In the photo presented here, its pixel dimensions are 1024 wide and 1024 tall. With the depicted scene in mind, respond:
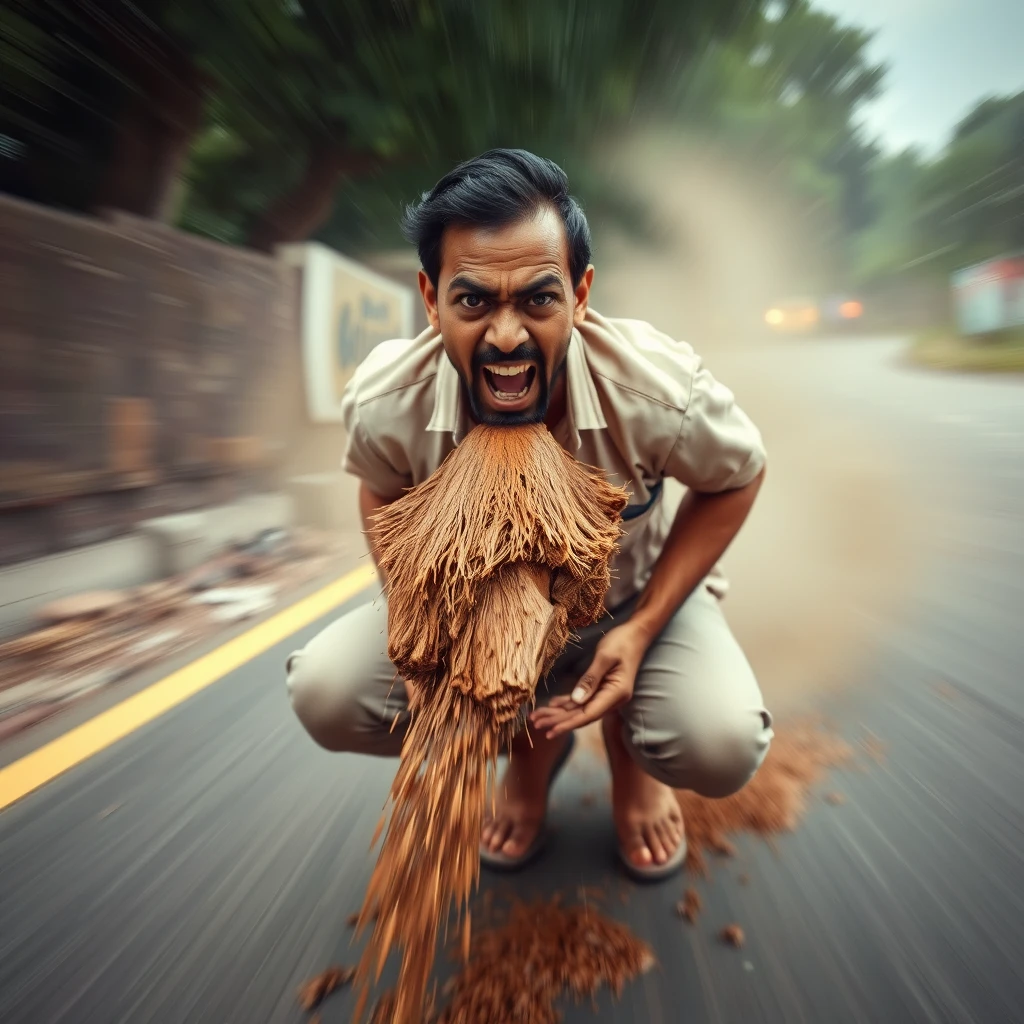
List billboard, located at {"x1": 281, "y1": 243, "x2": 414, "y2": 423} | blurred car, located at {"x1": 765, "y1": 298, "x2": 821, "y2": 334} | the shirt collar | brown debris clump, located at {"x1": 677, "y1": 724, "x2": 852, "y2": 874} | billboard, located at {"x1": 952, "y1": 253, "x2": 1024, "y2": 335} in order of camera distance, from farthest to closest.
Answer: billboard, located at {"x1": 281, "y1": 243, "x2": 414, "y2": 423}
blurred car, located at {"x1": 765, "y1": 298, "x2": 821, "y2": 334}
billboard, located at {"x1": 952, "y1": 253, "x2": 1024, "y2": 335}
brown debris clump, located at {"x1": 677, "y1": 724, "x2": 852, "y2": 874}
the shirt collar

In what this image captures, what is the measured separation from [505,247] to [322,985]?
121cm

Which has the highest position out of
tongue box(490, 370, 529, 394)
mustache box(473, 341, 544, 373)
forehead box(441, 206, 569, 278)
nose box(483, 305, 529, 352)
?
forehead box(441, 206, 569, 278)

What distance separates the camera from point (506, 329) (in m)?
1.07

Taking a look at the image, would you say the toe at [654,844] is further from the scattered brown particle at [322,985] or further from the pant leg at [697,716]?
the scattered brown particle at [322,985]

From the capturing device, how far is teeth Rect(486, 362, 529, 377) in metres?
1.11

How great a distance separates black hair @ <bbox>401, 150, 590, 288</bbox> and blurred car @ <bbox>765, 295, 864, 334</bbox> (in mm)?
3489

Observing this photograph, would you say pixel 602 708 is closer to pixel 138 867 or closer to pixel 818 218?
pixel 138 867

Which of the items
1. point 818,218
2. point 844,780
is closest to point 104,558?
point 844,780

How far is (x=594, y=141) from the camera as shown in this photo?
146 inches

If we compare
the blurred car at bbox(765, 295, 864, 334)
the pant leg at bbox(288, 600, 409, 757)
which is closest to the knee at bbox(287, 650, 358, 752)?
the pant leg at bbox(288, 600, 409, 757)

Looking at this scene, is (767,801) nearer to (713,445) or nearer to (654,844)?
(654,844)

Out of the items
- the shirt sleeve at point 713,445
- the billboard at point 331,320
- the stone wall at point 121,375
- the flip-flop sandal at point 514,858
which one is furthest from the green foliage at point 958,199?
the stone wall at point 121,375

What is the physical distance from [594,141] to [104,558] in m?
3.04

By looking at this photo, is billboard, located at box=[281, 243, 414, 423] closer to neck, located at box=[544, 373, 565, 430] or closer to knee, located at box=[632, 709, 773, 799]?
neck, located at box=[544, 373, 565, 430]
